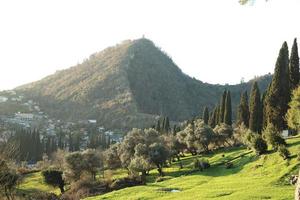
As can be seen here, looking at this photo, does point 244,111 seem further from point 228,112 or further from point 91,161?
point 91,161

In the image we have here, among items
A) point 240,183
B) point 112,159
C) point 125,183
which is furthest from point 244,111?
point 240,183

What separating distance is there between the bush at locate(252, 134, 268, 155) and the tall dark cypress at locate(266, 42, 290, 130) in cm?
1489

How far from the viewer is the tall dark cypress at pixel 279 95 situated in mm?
69500

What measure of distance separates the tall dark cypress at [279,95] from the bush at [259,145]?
14891 mm

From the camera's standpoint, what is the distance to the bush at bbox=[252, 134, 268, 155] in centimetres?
5532

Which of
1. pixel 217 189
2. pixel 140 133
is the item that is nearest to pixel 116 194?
pixel 217 189

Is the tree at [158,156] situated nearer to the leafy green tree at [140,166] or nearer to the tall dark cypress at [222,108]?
the leafy green tree at [140,166]

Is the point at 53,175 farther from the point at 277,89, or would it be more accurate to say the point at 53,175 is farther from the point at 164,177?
the point at 277,89

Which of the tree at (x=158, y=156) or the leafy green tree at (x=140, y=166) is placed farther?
the tree at (x=158, y=156)

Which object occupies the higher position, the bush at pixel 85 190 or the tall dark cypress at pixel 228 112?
the tall dark cypress at pixel 228 112

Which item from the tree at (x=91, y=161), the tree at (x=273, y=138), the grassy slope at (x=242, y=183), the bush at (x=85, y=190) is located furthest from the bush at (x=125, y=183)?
the tree at (x=273, y=138)

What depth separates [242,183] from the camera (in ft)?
142

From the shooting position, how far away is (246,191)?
37.7 metres

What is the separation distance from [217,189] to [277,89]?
32.1 metres
